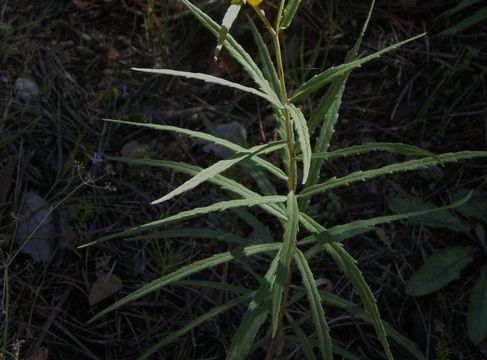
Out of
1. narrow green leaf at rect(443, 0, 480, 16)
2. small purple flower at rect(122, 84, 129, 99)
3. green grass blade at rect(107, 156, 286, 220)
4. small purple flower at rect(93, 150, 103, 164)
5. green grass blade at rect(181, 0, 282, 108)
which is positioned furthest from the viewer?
small purple flower at rect(122, 84, 129, 99)

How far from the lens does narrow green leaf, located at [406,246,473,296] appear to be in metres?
2.57

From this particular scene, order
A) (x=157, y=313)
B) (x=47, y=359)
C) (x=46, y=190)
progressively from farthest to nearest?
(x=46, y=190) < (x=157, y=313) < (x=47, y=359)

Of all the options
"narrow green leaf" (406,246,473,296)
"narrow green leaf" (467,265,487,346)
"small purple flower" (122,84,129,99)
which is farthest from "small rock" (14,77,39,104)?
"narrow green leaf" (467,265,487,346)

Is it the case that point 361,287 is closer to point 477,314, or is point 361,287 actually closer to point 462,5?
point 477,314

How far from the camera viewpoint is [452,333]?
255 centimetres

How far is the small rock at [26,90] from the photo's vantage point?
2916mm

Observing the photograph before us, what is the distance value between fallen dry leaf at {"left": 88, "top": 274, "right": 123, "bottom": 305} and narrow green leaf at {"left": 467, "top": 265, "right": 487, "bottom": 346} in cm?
141

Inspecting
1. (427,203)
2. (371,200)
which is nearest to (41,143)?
(371,200)

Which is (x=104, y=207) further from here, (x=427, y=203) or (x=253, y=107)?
(x=427, y=203)

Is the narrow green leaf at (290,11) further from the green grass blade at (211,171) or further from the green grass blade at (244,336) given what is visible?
the green grass blade at (244,336)

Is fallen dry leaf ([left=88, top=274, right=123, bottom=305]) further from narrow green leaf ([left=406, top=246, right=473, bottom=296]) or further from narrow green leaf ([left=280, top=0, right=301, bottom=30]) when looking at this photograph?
narrow green leaf ([left=280, top=0, right=301, bottom=30])

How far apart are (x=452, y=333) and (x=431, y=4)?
1584mm

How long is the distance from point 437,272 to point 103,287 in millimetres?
1372

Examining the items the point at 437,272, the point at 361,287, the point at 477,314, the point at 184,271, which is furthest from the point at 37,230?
the point at 477,314
